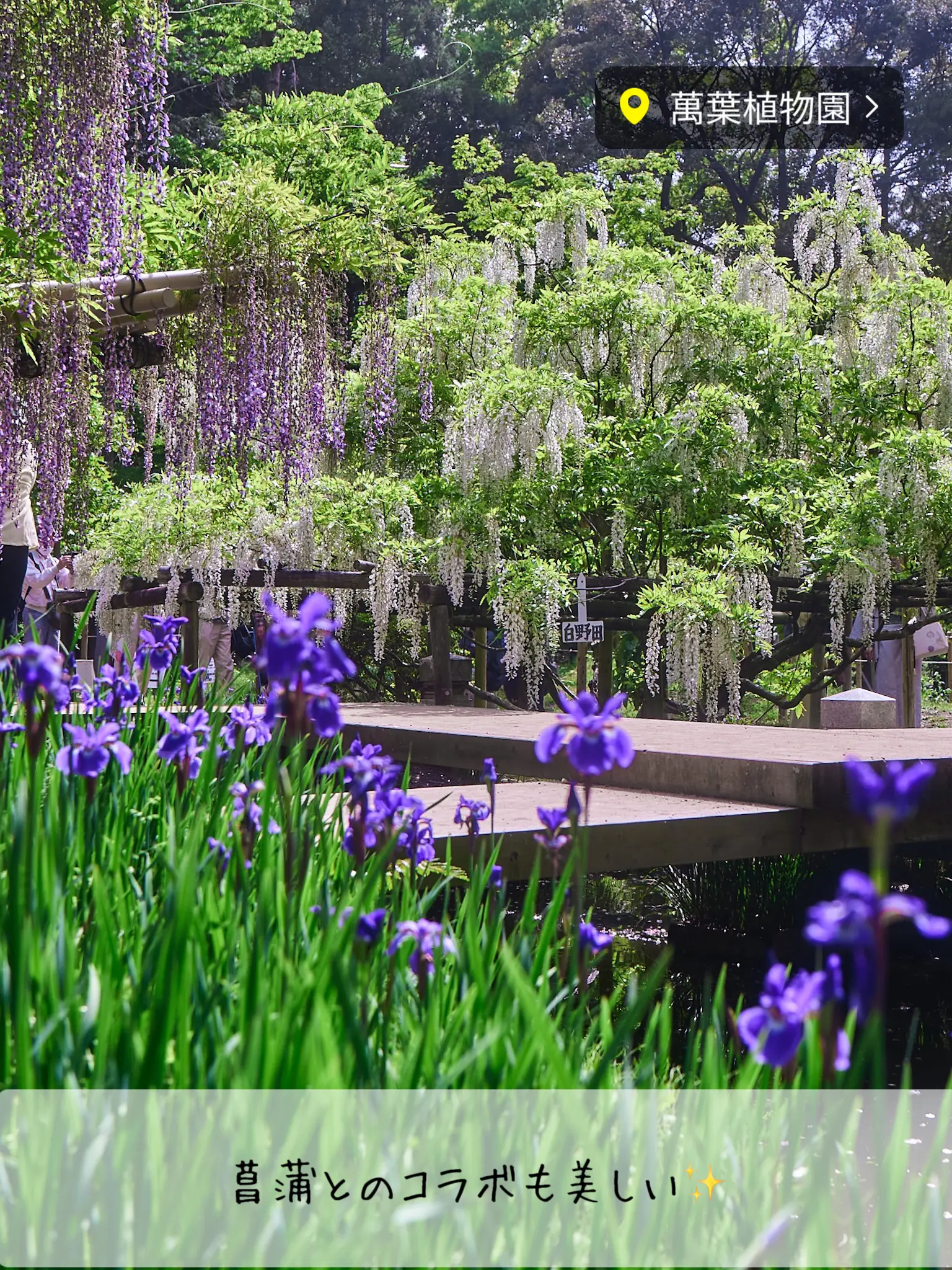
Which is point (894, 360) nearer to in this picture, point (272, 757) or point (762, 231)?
point (762, 231)

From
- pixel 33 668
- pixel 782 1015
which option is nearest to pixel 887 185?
pixel 33 668

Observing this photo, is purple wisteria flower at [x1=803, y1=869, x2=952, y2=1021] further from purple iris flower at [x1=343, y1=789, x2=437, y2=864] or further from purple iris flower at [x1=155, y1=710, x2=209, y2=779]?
purple iris flower at [x1=155, y1=710, x2=209, y2=779]

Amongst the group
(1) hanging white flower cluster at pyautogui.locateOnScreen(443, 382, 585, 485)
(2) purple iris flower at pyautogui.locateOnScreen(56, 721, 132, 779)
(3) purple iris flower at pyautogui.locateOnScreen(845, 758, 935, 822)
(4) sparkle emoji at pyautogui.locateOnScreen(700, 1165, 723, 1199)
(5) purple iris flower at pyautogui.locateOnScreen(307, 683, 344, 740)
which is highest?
(1) hanging white flower cluster at pyautogui.locateOnScreen(443, 382, 585, 485)

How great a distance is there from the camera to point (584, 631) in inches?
327

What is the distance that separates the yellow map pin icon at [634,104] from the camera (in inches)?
712

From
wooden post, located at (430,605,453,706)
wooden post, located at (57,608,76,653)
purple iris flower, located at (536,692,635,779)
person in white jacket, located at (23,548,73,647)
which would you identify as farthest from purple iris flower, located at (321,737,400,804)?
wooden post, located at (57,608,76,653)

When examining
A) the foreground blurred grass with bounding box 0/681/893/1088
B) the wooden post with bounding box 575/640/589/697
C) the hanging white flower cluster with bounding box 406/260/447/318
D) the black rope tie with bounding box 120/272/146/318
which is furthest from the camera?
the hanging white flower cluster with bounding box 406/260/447/318

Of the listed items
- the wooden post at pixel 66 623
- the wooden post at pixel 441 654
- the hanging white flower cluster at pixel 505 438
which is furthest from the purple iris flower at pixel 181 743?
the wooden post at pixel 66 623

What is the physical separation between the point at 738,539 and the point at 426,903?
7204mm

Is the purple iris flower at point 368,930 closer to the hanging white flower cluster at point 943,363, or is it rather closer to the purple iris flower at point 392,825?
the purple iris flower at point 392,825

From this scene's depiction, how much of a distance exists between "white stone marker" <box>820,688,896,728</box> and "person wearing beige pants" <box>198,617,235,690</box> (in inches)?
192

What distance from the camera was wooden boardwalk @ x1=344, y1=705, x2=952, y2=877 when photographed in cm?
411

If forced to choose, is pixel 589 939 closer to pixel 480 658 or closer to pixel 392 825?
pixel 392 825

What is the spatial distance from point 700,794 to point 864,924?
13.3 feet
